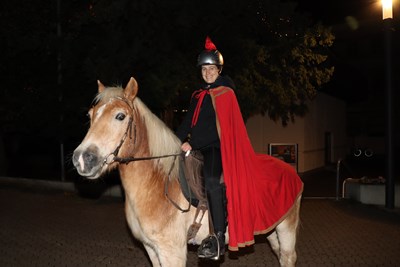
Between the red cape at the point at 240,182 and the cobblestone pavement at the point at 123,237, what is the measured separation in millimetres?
1665

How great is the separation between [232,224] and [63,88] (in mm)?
11134

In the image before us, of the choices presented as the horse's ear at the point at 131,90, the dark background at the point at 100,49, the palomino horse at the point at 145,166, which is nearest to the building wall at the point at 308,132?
the dark background at the point at 100,49

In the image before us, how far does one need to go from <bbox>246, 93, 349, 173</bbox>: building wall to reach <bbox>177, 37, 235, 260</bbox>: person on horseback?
13.7 metres

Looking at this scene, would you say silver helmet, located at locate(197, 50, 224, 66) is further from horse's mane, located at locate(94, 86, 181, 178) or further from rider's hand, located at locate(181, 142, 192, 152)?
rider's hand, located at locate(181, 142, 192, 152)

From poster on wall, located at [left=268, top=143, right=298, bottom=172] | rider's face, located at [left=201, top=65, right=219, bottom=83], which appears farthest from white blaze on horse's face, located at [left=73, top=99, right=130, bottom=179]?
poster on wall, located at [left=268, top=143, right=298, bottom=172]

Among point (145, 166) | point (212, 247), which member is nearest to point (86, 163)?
point (145, 166)

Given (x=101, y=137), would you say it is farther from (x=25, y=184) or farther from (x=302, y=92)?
(x=25, y=184)

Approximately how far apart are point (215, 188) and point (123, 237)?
15.9ft

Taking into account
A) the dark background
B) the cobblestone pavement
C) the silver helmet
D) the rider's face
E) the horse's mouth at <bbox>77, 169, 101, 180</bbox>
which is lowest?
the cobblestone pavement

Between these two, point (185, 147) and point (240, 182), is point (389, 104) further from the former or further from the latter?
point (185, 147)

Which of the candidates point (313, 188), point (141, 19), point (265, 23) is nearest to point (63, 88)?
point (141, 19)

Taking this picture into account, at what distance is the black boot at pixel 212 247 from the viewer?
411 centimetres

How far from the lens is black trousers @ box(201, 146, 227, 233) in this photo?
4180 millimetres

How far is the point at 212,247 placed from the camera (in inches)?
163
